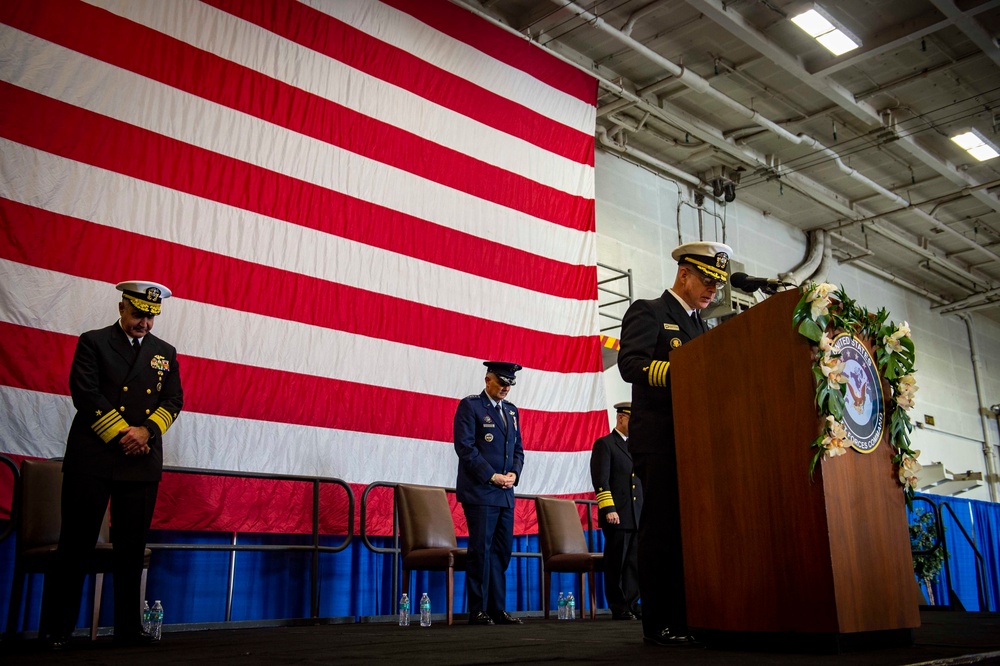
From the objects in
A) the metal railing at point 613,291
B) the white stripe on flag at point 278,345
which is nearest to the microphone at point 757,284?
the white stripe on flag at point 278,345

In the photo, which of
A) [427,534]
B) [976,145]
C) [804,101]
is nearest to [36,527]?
[427,534]

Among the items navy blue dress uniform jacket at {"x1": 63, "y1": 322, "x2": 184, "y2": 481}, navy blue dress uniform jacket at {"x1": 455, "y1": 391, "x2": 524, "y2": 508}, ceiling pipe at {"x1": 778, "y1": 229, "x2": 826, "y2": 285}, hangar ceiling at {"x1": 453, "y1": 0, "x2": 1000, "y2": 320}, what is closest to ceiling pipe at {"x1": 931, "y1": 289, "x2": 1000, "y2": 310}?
Result: hangar ceiling at {"x1": 453, "y1": 0, "x2": 1000, "y2": 320}

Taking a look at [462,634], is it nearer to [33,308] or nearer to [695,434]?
[695,434]

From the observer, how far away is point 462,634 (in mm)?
3084

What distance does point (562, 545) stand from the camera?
201 inches

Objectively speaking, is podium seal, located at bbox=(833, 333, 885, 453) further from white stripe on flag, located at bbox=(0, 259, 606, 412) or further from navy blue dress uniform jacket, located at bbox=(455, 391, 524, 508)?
white stripe on flag, located at bbox=(0, 259, 606, 412)

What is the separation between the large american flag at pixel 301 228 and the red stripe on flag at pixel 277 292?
0.01m

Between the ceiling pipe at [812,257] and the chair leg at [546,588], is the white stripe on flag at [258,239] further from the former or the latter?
the ceiling pipe at [812,257]

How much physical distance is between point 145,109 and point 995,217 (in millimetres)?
10594

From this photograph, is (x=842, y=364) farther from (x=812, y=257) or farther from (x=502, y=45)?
(x=812, y=257)

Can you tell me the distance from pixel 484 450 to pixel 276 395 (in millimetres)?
1156

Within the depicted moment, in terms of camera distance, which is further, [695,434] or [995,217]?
[995,217]

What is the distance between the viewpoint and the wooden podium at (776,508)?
1.81 m

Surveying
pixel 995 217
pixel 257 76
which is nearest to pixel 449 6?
pixel 257 76
